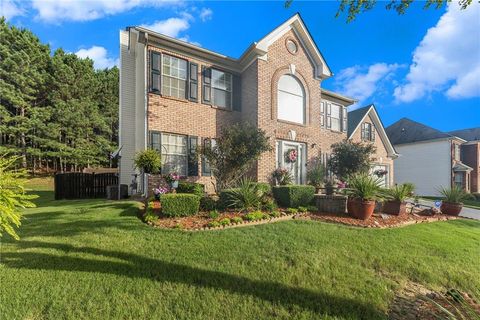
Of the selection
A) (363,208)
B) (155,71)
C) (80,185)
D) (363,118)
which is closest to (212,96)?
(155,71)

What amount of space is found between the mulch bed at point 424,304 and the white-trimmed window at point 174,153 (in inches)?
338

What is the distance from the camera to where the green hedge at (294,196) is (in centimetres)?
803

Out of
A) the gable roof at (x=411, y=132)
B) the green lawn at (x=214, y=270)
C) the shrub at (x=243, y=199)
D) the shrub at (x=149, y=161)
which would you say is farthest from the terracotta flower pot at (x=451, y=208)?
the gable roof at (x=411, y=132)

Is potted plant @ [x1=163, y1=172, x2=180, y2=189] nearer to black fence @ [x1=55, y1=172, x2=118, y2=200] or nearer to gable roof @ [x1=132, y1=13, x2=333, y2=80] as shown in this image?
gable roof @ [x1=132, y1=13, x2=333, y2=80]

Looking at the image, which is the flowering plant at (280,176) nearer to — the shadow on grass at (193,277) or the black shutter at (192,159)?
the black shutter at (192,159)

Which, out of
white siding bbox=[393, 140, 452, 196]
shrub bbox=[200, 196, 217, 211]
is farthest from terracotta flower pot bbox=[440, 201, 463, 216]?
white siding bbox=[393, 140, 452, 196]

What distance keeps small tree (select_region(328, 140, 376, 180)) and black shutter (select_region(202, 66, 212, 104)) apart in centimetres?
804

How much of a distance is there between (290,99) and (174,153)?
21.9 feet

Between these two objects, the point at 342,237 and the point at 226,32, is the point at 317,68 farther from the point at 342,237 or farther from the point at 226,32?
the point at 342,237

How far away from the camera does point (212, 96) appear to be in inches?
446

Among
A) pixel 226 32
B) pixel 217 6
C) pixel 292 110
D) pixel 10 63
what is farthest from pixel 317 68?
pixel 10 63

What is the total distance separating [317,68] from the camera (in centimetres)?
1335

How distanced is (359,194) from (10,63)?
31.3 metres

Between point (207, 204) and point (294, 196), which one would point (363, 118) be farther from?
point (207, 204)
